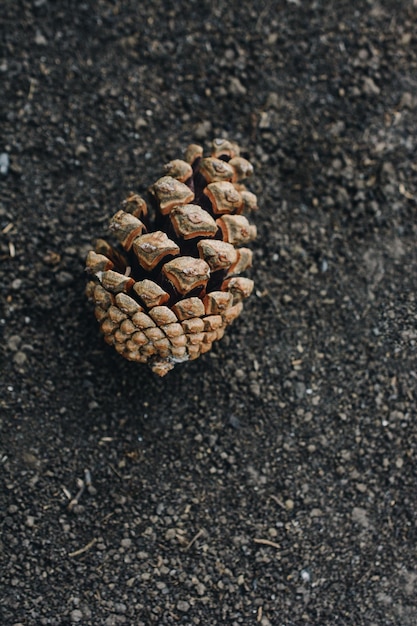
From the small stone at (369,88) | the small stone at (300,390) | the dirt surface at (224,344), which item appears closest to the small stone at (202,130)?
the dirt surface at (224,344)

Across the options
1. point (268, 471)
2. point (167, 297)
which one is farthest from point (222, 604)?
point (167, 297)

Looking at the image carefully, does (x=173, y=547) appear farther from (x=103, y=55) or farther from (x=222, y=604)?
(x=103, y=55)

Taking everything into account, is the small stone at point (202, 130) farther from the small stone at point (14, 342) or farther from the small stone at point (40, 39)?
the small stone at point (14, 342)

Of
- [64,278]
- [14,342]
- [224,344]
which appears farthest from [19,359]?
[224,344]

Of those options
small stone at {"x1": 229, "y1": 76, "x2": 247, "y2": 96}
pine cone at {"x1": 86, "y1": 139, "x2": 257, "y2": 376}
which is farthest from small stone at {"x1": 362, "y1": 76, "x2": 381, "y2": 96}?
pine cone at {"x1": 86, "y1": 139, "x2": 257, "y2": 376}

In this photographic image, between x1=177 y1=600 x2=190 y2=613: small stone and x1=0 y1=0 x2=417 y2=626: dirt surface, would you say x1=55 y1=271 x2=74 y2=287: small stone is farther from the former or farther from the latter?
x1=177 y1=600 x2=190 y2=613: small stone
